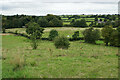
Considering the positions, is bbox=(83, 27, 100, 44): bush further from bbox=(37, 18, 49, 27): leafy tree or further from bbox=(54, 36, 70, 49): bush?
bbox=(37, 18, 49, 27): leafy tree

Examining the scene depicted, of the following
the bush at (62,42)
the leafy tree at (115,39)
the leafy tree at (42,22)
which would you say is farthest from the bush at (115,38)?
the leafy tree at (42,22)

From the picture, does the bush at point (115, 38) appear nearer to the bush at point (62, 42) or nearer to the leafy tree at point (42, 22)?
the bush at point (62, 42)

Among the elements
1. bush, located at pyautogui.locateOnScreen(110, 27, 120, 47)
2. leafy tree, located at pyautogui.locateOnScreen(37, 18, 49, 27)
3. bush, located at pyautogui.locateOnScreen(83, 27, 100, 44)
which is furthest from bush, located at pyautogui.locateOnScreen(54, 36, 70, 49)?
leafy tree, located at pyautogui.locateOnScreen(37, 18, 49, 27)

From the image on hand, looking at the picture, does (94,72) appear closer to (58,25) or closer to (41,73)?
(41,73)

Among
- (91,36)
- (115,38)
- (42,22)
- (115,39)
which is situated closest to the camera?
(115,39)

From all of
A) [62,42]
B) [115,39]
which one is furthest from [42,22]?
[62,42]

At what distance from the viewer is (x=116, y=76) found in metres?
9.57

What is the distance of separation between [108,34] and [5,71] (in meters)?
52.7

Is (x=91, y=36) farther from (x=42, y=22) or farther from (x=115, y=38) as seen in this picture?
(x=42, y=22)

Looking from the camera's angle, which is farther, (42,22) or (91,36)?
(42,22)

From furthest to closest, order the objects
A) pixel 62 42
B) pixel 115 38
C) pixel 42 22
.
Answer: pixel 42 22, pixel 115 38, pixel 62 42

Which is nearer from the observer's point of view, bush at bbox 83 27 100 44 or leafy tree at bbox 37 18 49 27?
bush at bbox 83 27 100 44

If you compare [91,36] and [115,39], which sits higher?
[91,36]

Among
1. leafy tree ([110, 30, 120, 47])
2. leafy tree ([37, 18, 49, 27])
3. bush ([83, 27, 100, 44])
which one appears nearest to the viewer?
leafy tree ([110, 30, 120, 47])
